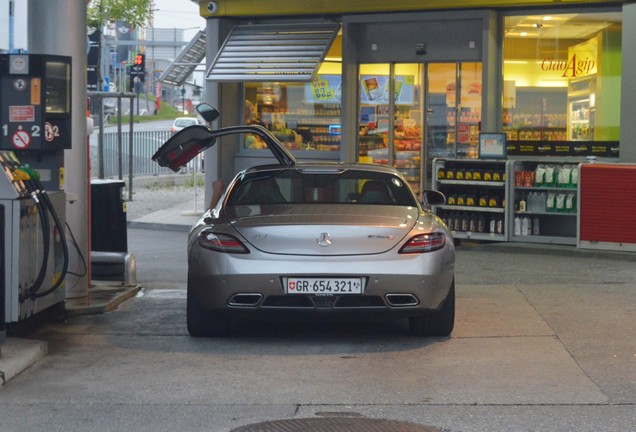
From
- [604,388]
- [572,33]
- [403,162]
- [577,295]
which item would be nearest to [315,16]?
[403,162]

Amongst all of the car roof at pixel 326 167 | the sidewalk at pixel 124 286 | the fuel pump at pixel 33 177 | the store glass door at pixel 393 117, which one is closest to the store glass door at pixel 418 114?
the store glass door at pixel 393 117

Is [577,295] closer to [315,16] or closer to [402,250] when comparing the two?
[402,250]

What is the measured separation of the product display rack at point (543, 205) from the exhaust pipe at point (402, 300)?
7.54m

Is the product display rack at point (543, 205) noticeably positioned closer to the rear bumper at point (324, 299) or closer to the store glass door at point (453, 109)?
the store glass door at point (453, 109)

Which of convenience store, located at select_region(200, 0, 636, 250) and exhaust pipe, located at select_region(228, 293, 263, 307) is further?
convenience store, located at select_region(200, 0, 636, 250)

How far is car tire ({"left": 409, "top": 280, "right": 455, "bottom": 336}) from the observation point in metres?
8.35

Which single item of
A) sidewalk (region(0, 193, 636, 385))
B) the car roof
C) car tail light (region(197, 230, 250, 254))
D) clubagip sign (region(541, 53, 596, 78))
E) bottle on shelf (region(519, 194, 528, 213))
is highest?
clubagip sign (region(541, 53, 596, 78))

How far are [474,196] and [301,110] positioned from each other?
4.42 meters

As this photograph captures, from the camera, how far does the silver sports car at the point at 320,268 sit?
25.7 feet

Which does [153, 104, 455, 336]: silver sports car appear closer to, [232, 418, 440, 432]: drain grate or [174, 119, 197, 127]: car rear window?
[232, 418, 440, 432]: drain grate

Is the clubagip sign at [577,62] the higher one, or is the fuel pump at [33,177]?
the clubagip sign at [577,62]

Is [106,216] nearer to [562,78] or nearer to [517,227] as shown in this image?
[517,227]

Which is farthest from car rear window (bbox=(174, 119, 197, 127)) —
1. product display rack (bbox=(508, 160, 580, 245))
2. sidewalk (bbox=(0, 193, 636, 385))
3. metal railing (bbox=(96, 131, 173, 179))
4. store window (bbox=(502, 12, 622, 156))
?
product display rack (bbox=(508, 160, 580, 245))

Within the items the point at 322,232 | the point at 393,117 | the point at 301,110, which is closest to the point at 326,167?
the point at 322,232
